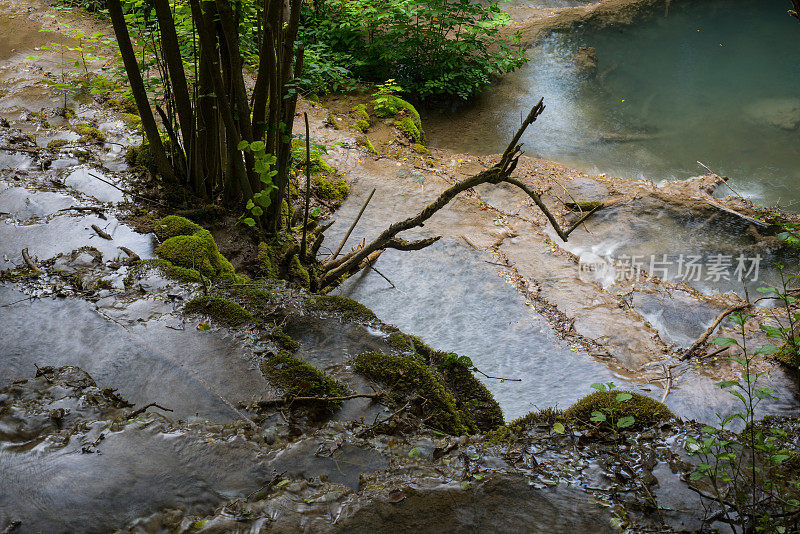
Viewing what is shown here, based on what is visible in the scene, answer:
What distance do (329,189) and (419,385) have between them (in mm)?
3911

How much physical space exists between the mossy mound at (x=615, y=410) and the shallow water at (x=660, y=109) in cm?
640

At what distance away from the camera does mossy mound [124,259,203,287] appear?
3.59 metres

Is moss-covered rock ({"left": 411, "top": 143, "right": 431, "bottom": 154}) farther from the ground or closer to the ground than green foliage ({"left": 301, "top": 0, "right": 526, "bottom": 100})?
closer to the ground

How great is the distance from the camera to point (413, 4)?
28.9ft

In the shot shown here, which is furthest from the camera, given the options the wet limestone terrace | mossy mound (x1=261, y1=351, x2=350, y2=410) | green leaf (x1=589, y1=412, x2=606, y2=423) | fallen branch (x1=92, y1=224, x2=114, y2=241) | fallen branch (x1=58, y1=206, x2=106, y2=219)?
fallen branch (x1=58, y1=206, x2=106, y2=219)

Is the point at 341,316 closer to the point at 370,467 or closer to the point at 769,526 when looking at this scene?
the point at 370,467

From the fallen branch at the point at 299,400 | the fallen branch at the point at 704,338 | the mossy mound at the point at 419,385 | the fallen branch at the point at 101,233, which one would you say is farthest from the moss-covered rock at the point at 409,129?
the fallen branch at the point at 299,400

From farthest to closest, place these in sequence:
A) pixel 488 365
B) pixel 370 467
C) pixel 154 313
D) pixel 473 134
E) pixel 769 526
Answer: pixel 473 134 → pixel 488 365 → pixel 154 313 → pixel 370 467 → pixel 769 526

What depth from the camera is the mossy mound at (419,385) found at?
2.83 meters

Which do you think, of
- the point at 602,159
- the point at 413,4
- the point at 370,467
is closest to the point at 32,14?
the point at 413,4

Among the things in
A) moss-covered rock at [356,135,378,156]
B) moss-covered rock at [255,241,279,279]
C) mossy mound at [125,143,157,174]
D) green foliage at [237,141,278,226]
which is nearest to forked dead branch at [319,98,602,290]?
moss-covered rock at [255,241,279,279]

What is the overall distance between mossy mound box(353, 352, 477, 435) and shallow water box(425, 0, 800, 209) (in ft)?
21.1

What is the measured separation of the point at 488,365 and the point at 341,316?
1.51 metres

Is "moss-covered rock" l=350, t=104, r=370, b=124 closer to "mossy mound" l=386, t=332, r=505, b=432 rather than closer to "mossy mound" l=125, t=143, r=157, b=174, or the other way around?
"mossy mound" l=125, t=143, r=157, b=174
